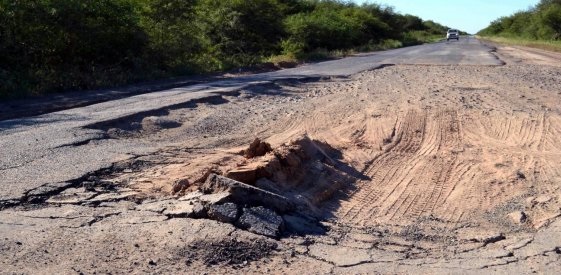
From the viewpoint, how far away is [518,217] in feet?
22.2

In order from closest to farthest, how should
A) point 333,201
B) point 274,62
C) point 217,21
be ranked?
1. point 333,201
2. point 274,62
3. point 217,21

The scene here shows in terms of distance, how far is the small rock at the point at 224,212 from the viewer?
18.5 feet

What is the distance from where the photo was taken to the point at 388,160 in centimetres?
947

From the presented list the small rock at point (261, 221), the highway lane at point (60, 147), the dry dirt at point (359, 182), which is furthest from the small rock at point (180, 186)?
the highway lane at point (60, 147)

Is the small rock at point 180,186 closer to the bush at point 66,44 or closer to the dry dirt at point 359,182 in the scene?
the dry dirt at point 359,182

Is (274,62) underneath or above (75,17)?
underneath

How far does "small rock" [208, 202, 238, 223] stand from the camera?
5633mm

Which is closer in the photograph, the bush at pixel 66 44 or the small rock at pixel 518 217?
the small rock at pixel 518 217

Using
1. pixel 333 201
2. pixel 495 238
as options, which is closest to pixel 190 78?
pixel 333 201

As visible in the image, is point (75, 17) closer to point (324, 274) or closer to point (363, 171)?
point (363, 171)

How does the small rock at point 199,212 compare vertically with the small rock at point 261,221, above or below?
above

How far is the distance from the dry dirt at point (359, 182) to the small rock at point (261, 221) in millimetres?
146

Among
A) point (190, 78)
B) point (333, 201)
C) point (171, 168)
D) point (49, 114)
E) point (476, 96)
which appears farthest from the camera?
point (190, 78)

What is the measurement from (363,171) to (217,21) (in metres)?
25.1
